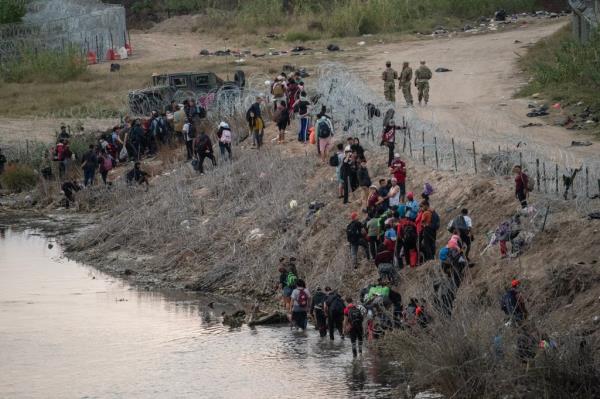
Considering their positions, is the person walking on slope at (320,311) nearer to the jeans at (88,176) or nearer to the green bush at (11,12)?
the jeans at (88,176)

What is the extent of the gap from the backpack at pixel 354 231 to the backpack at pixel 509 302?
6.01 m

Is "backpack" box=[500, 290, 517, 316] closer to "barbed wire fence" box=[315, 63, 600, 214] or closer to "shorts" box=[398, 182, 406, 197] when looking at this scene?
"barbed wire fence" box=[315, 63, 600, 214]

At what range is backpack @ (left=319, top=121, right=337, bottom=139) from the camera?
31.4 metres

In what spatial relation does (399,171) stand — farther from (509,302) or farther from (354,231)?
(509,302)

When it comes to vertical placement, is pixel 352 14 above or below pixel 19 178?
above

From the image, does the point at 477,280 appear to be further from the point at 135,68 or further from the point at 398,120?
the point at 135,68

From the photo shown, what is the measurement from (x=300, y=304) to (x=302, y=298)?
0.42 ft

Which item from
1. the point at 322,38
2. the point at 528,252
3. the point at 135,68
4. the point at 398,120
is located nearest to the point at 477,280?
the point at 528,252

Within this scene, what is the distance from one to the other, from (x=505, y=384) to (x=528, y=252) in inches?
205

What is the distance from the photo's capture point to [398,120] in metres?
33.4

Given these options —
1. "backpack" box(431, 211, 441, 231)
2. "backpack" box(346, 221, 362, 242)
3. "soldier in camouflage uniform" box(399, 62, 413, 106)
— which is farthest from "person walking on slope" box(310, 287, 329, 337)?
"soldier in camouflage uniform" box(399, 62, 413, 106)

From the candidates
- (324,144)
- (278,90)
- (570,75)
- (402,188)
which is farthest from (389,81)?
(402,188)

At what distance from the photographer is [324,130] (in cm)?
3173

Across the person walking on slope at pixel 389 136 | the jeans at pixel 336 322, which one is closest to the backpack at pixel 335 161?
the person walking on slope at pixel 389 136
